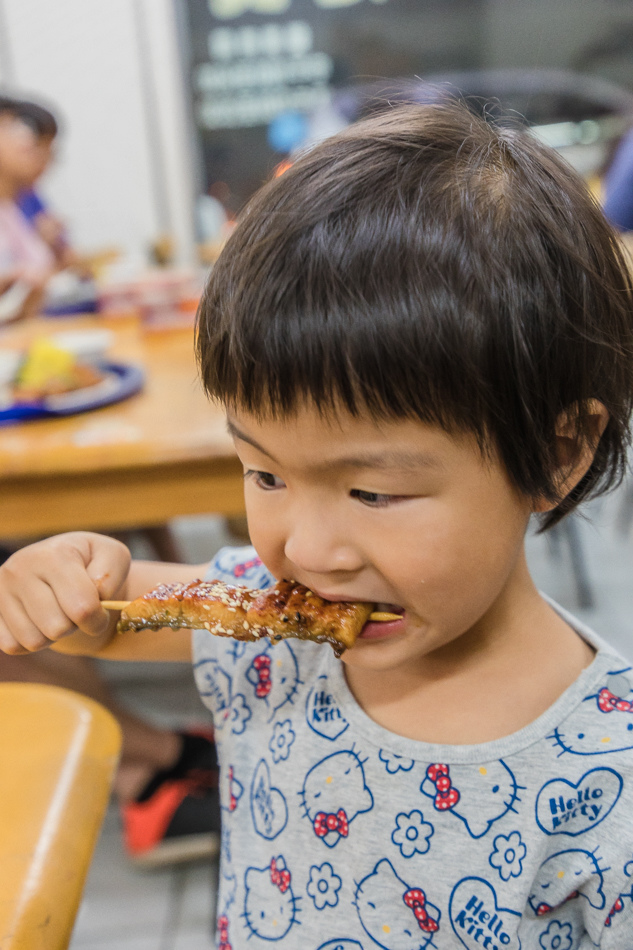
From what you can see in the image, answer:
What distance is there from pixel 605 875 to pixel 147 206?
583 cm

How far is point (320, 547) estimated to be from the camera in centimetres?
67

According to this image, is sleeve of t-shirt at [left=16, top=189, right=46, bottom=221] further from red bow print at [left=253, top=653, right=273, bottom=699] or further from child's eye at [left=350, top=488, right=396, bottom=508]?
child's eye at [left=350, top=488, right=396, bottom=508]

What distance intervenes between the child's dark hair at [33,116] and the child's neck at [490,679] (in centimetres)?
293

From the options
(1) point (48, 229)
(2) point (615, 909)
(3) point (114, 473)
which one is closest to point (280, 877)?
(2) point (615, 909)

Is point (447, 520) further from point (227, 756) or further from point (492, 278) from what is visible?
point (227, 756)

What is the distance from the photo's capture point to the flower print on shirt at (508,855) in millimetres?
765

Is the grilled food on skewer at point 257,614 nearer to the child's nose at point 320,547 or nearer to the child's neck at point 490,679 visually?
the child's nose at point 320,547

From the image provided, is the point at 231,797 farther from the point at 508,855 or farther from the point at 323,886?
the point at 508,855

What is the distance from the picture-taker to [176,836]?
188 cm

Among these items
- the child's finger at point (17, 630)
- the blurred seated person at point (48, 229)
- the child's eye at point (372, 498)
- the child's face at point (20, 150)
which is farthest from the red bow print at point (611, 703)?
the blurred seated person at point (48, 229)

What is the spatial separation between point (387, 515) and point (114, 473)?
38.9 inches

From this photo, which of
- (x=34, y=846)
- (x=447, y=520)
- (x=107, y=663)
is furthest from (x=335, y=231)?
(x=107, y=663)

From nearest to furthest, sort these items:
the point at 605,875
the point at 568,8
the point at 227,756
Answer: the point at 605,875 < the point at 227,756 < the point at 568,8

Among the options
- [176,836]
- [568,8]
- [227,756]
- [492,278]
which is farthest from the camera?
[568,8]
